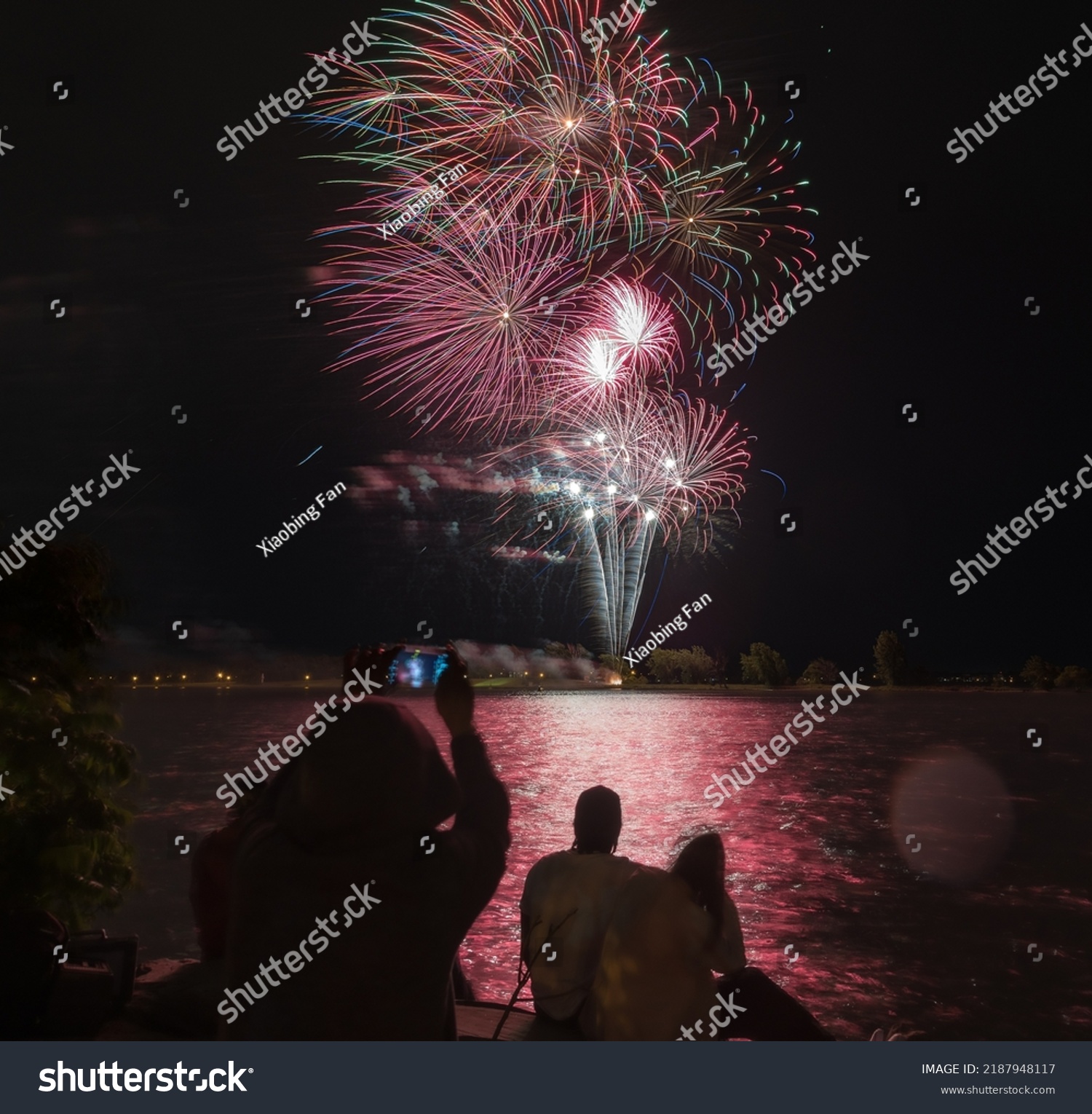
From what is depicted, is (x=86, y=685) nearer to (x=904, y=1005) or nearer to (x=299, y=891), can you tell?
(x=299, y=891)

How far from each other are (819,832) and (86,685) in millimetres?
42551

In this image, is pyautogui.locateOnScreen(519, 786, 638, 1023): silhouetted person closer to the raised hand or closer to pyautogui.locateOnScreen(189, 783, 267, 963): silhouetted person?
the raised hand

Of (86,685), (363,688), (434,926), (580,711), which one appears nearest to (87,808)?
(86,685)

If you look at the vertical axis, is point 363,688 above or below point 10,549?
below

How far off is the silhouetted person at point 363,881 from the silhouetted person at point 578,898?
1183 mm

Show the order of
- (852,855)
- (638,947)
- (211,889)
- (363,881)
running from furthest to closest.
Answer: (852,855)
(211,889)
(638,947)
(363,881)

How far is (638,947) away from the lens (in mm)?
3412

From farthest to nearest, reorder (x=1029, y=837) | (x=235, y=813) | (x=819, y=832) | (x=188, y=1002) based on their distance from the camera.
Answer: (x=819, y=832)
(x=1029, y=837)
(x=188, y=1002)
(x=235, y=813)

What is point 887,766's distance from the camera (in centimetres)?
7400

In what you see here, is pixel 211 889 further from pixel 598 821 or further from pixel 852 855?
pixel 852 855

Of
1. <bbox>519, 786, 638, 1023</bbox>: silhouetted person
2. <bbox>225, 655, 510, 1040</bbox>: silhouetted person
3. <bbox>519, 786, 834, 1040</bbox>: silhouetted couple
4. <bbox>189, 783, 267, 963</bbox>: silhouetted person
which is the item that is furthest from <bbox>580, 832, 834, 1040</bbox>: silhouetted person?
<bbox>189, 783, 267, 963</bbox>: silhouetted person

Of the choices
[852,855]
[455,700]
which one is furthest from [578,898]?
[852,855]

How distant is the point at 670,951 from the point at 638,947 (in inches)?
4.9

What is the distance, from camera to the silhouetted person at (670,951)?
3.40 metres
